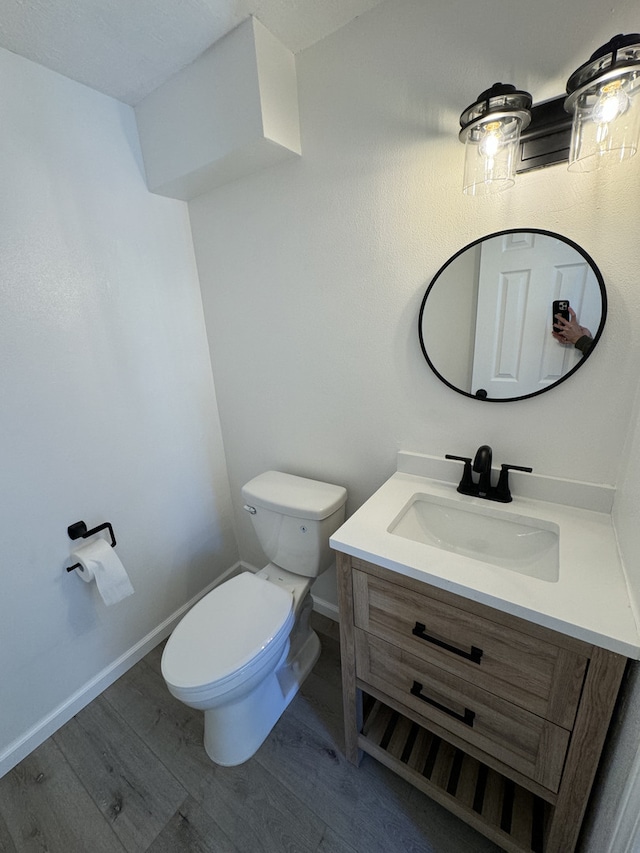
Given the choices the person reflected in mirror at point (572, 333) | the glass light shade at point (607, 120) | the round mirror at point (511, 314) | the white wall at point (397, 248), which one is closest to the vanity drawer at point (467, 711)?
the white wall at point (397, 248)

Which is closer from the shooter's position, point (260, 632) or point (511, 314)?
point (511, 314)

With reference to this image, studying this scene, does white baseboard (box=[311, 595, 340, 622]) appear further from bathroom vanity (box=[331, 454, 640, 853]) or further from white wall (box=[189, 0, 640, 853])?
white wall (box=[189, 0, 640, 853])

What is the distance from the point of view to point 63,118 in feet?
3.90

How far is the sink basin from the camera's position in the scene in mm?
1027

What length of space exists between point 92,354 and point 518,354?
1.52m

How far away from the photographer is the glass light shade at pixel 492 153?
0.87 m

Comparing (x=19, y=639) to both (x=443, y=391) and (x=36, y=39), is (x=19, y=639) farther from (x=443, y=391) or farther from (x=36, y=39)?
(x=36, y=39)

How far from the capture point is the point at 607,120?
775 mm

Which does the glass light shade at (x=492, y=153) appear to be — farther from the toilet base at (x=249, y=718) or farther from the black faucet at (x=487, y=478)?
the toilet base at (x=249, y=718)

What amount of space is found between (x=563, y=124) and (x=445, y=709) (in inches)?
61.5

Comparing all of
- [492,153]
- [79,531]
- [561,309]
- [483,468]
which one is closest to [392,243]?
[492,153]

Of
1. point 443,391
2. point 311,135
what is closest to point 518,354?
point 443,391

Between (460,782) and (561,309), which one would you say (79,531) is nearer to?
(460,782)

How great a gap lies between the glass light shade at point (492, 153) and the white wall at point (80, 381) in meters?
1.25
